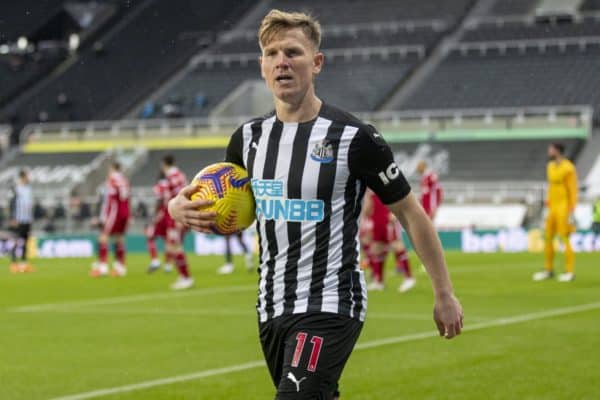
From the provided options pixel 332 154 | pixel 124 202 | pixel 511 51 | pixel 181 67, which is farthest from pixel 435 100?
pixel 332 154

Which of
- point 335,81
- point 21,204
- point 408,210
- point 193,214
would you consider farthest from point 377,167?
point 335,81

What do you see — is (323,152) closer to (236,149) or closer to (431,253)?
(236,149)

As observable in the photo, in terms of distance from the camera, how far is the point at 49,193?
1855 inches

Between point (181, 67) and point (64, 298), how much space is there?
40.9 meters

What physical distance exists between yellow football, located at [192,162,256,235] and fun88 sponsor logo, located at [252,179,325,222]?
84 mm

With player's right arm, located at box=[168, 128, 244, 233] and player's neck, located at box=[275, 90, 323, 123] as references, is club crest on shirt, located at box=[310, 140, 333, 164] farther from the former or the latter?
player's right arm, located at box=[168, 128, 244, 233]

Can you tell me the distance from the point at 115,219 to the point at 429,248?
1811cm

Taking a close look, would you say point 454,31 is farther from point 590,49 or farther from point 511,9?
point 590,49

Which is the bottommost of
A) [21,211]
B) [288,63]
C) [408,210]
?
[408,210]

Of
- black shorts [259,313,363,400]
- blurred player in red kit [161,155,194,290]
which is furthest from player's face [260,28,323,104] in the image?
blurred player in red kit [161,155,194,290]

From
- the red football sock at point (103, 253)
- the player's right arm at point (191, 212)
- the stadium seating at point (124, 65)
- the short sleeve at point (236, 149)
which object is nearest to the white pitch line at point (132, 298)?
the red football sock at point (103, 253)

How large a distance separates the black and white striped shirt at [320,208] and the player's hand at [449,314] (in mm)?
390

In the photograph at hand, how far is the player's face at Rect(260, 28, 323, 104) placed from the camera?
519 centimetres

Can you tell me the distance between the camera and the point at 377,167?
5270 mm
